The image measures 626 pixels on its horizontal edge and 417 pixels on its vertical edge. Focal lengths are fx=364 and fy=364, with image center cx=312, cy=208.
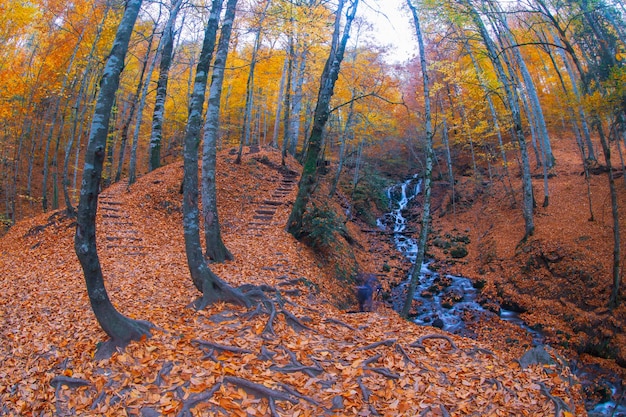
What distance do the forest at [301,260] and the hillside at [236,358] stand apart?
1.3 inches

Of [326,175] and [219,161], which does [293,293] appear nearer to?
[219,161]

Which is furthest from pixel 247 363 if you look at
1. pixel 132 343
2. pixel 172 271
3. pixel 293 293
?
pixel 172 271

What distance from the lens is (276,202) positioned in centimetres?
1542

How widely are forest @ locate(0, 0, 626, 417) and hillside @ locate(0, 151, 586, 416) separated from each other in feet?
0.11

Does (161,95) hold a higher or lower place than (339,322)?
higher

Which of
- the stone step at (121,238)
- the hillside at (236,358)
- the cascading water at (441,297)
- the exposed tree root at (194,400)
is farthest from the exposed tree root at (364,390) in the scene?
the stone step at (121,238)

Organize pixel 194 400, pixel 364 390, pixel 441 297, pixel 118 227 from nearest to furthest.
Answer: pixel 194 400, pixel 364 390, pixel 118 227, pixel 441 297

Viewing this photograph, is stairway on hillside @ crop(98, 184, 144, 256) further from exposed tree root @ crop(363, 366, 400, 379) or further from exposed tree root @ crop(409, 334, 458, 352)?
exposed tree root @ crop(409, 334, 458, 352)

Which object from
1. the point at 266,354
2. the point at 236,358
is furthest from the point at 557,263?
the point at 236,358

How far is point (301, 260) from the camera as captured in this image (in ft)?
34.1

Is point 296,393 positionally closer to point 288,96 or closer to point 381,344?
point 381,344

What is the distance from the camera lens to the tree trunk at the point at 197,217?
6602mm

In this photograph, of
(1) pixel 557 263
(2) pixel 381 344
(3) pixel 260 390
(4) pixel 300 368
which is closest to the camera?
(3) pixel 260 390

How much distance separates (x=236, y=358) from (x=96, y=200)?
2737 millimetres
